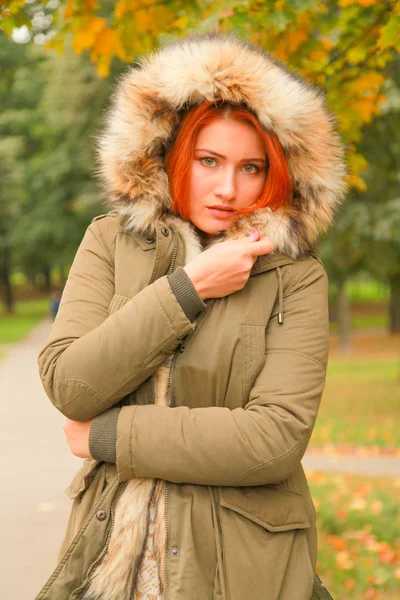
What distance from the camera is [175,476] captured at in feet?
6.73

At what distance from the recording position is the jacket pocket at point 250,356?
2164mm

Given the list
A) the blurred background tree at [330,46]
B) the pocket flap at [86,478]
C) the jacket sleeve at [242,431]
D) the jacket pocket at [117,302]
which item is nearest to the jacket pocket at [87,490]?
the pocket flap at [86,478]

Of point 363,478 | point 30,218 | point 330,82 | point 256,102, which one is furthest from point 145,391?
point 30,218

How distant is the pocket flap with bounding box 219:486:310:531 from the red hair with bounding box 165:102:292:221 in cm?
80

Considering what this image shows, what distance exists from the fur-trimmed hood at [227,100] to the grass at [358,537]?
10.1ft

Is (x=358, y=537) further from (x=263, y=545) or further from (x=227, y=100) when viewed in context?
(x=227, y=100)

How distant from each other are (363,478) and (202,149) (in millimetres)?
6323

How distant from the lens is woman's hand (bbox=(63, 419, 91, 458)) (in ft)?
7.09

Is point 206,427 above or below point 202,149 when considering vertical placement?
below

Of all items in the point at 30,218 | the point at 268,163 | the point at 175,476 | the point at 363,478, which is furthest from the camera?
the point at 30,218

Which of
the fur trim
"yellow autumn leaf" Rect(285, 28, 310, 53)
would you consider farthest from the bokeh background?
the fur trim

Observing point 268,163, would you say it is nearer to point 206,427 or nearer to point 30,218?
point 206,427

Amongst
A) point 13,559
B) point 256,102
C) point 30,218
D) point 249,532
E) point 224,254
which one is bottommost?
point 30,218

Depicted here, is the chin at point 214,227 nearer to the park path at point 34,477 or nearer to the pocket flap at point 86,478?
the pocket flap at point 86,478
